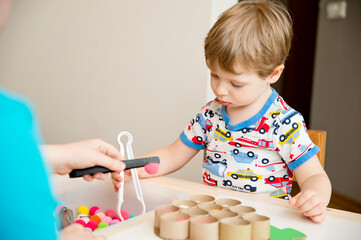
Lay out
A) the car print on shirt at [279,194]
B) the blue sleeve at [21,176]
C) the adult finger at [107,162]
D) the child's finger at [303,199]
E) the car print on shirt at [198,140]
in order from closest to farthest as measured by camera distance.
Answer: the blue sleeve at [21,176] < the adult finger at [107,162] < the child's finger at [303,199] < the car print on shirt at [279,194] < the car print on shirt at [198,140]

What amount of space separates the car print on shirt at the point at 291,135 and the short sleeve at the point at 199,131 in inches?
8.5

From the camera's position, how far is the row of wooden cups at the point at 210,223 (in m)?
0.57

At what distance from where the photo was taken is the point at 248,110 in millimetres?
1016

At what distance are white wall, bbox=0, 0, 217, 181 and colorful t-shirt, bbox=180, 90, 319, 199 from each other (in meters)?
0.57

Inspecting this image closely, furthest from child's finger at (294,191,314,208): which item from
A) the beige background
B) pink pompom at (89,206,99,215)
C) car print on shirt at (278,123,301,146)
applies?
the beige background

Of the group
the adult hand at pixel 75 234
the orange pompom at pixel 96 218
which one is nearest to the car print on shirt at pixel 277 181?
the orange pompom at pixel 96 218

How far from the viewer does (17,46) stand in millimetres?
2535

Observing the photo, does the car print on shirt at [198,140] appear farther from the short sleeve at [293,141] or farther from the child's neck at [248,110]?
the short sleeve at [293,141]

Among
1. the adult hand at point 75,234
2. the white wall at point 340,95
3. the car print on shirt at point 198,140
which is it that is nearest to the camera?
the adult hand at point 75,234

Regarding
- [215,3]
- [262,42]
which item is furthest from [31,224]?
[215,3]

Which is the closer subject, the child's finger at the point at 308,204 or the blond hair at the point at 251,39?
the child's finger at the point at 308,204

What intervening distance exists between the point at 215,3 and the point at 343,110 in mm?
1517

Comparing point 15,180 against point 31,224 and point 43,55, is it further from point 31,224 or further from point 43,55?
point 43,55

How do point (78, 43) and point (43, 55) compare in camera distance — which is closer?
point (78, 43)
